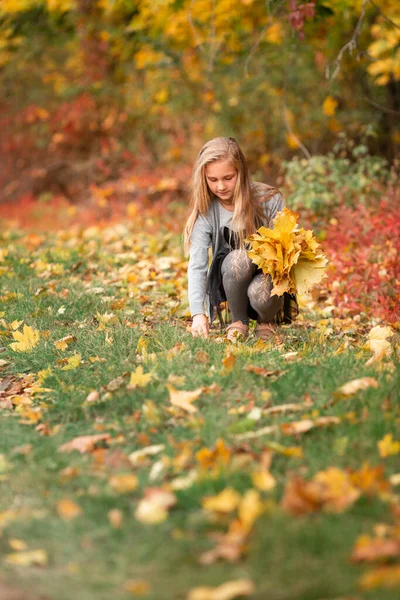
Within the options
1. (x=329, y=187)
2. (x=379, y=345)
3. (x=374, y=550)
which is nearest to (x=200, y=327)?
(x=379, y=345)

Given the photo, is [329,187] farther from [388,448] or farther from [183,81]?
[388,448]

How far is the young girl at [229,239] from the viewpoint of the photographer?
3691mm

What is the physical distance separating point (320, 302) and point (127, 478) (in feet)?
10.6

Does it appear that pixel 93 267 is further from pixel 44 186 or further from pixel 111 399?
pixel 44 186

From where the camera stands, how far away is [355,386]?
2594 mm

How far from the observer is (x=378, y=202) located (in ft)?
19.9

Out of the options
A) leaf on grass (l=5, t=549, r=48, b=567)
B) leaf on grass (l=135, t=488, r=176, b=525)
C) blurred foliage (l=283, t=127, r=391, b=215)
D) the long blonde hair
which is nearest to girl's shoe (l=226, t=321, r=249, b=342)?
the long blonde hair

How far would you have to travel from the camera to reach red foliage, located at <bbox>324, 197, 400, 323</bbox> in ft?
15.2

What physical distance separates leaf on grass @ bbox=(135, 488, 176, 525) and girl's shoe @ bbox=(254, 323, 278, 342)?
5.80 ft

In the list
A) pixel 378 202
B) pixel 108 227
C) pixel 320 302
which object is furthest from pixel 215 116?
pixel 320 302

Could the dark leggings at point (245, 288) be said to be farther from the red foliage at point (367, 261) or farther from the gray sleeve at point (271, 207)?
the red foliage at point (367, 261)

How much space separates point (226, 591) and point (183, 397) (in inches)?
40.5

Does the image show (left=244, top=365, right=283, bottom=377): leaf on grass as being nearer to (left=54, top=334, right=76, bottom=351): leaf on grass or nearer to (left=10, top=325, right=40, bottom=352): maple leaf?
(left=54, top=334, right=76, bottom=351): leaf on grass

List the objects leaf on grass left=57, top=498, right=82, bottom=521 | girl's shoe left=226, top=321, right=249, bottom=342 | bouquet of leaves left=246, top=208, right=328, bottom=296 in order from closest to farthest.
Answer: leaf on grass left=57, top=498, right=82, bottom=521
bouquet of leaves left=246, top=208, right=328, bottom=296
girl's shoe left=226, top=321, right=249, bottom=342
